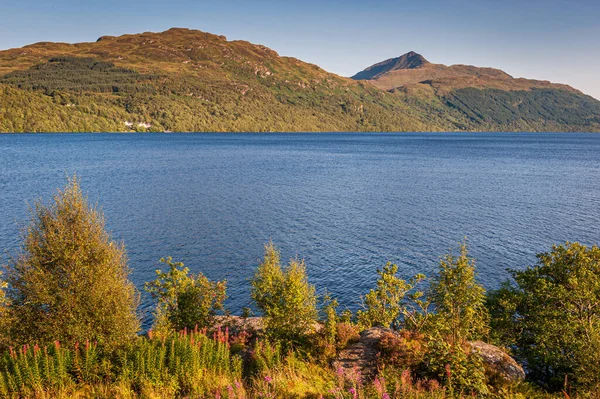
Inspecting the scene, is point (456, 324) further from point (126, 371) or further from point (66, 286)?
point (66, 286)

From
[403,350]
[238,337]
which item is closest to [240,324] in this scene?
[238,337]

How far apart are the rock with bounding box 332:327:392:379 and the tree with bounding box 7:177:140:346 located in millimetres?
12706

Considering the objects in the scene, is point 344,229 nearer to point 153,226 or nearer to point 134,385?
point 153,226

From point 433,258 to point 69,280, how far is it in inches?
1950

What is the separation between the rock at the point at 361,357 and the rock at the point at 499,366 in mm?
5544

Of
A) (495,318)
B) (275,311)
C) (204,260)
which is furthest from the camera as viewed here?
(204,260)

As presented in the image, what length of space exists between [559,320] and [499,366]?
7822 millimetres

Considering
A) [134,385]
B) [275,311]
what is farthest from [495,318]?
[134,385]

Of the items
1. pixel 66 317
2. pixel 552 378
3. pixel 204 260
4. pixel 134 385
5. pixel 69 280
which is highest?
pixel 69 280

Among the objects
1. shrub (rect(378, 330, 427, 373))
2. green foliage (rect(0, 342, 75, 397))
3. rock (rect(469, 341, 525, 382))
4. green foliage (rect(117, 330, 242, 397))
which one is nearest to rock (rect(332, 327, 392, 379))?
shrub (rect(378, 330, 427, 373))

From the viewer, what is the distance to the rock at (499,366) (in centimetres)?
1894

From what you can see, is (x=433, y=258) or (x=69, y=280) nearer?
(x=69, y=280)

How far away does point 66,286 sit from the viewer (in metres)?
20.1

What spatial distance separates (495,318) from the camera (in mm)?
28297
